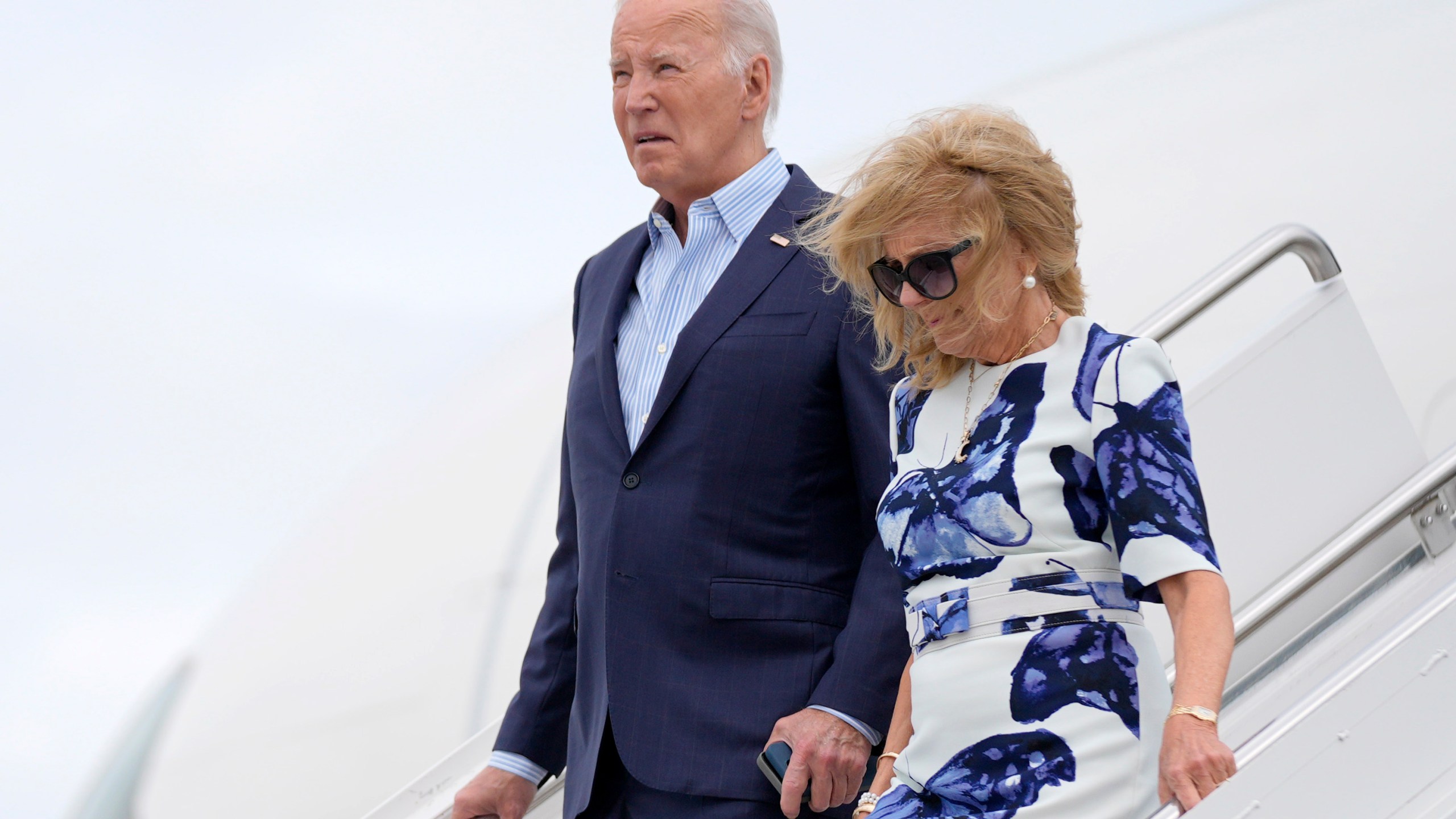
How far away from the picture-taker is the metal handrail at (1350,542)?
183 centimetres

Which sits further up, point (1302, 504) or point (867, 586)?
point (867, 586)

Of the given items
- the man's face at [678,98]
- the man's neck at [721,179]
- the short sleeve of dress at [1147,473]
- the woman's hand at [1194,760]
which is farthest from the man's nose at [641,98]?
the woman's hand at [1194,760]

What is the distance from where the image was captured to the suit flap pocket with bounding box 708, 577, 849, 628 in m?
1.37

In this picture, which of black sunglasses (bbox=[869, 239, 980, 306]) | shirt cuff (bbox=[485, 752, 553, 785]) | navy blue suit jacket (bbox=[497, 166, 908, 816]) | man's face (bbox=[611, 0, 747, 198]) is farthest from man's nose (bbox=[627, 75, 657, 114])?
shirt cuff (bbox=[485, 752, 553, 785])

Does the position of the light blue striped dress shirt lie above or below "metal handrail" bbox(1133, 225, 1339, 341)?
above

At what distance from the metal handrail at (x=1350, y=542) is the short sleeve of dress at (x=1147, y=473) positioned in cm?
89

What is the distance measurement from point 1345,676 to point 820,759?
1.69 ft

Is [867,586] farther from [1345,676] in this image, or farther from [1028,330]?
[1345,676]

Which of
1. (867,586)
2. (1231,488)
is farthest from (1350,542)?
(867,586)

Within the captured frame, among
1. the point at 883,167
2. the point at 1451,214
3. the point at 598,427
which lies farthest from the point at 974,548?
the point at 1451,214

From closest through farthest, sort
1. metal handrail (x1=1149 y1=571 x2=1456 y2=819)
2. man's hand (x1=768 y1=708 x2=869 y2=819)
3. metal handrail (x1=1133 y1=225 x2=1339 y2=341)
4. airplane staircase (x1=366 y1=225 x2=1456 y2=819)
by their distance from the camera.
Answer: metal handrail (x1=1149 y1=571 x2=1456 y2=819), man's hand (x1=768 y1=708 x2=869 y2=819), airplane staircase (x1=366 y1=225 x2=1456 y2=819), metal handrail (x1=1133 y1=225 x2=1339 y2=341)

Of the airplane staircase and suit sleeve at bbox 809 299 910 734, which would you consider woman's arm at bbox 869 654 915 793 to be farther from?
the airplane staircase

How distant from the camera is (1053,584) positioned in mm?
1036

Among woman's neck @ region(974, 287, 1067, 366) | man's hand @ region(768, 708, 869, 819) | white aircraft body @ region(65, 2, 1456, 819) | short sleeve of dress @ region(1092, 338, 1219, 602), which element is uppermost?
woman's neck @ region(974, 287, 1067, 366)
